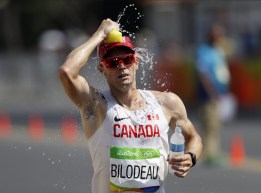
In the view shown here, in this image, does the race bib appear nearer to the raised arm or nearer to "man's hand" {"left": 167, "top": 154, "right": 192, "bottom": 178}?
"man's hand" {"left": 167, "top": 154, "right": 192, "bottom": 178}

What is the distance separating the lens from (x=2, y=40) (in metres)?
56.7

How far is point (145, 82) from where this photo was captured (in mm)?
8602

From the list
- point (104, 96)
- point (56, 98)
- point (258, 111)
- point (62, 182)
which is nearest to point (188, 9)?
point (258, 111)

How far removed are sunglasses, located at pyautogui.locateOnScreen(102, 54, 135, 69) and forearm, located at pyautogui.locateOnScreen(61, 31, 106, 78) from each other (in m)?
0.15

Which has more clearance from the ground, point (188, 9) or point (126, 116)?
point (188, 9)

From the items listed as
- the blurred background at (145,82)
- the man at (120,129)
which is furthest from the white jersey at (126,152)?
the blurred background at (145,82)

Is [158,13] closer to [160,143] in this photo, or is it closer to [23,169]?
[23,169]

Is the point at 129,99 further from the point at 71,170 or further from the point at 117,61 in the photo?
the point at 71,170

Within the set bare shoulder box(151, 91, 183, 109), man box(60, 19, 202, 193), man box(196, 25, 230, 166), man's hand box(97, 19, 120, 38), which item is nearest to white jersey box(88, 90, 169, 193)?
man box(60, 19, 202, 193)

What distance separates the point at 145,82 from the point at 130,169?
2.34 metres

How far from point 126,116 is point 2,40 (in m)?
51.0

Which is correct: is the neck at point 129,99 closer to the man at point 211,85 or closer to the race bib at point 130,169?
the race bib at point 130,169

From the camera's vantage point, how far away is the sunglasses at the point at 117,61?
6.38 metres

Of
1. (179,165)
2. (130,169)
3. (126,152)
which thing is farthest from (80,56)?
(179,165)
